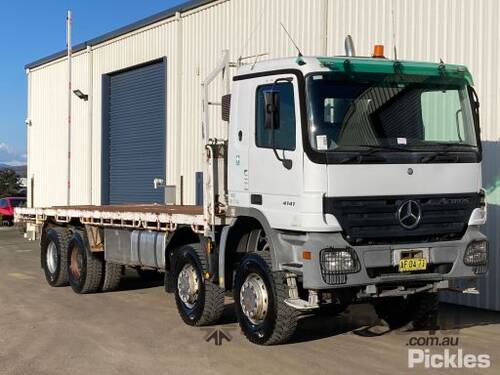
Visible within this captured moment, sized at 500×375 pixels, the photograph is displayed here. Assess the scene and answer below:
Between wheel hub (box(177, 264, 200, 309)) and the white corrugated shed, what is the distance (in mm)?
4524

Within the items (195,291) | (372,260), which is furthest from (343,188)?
(195,291)

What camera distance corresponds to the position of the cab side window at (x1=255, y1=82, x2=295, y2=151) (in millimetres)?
7250

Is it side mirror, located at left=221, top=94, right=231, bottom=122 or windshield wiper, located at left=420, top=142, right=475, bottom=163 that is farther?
side mirror, located at left=221, top=94, right=231, bottom=122

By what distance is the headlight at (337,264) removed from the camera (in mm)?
6898

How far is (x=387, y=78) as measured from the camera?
24.7 feet

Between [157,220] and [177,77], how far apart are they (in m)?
8.99

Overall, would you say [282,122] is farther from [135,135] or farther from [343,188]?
[135,135]

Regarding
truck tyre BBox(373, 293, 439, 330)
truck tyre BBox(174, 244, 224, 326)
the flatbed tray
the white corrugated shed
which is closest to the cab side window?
the flatbed tray

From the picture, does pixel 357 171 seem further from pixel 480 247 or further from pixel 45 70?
pixel 45 70

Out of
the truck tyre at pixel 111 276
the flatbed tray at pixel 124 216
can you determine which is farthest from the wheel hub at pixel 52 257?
the truck tyre at pixel 111 276

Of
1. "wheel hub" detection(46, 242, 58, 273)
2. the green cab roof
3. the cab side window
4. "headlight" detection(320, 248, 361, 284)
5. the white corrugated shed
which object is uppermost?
the white corrugated shed

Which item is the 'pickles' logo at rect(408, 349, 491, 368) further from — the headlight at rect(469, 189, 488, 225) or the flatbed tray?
the flatbed tray

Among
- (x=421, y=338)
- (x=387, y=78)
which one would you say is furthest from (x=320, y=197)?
(x=421, y=338)

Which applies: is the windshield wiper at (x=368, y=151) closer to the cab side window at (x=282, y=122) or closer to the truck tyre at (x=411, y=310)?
the cab side window at (x=282, y=122)
